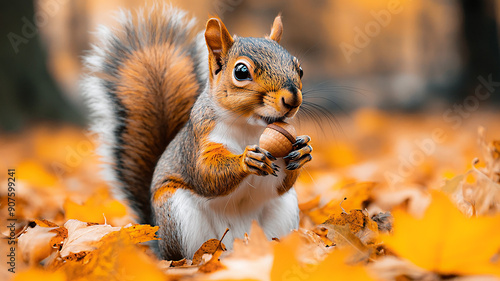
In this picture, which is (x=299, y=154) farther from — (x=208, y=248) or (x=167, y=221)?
(x=167, y=221)

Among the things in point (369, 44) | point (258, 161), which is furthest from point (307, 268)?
point (369, 44)

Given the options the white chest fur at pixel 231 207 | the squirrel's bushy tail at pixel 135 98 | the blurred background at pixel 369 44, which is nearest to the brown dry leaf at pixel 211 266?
the white chest fur at pixel 231 207

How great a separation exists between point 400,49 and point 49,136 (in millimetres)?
4338

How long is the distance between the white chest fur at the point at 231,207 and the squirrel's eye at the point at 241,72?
0.11m

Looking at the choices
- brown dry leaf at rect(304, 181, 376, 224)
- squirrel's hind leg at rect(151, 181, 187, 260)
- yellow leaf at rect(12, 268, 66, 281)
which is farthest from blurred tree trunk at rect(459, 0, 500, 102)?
yellow leaf at rect(12, 268, 66, 281)

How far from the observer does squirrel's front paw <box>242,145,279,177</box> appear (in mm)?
900

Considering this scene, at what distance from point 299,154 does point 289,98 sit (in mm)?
126

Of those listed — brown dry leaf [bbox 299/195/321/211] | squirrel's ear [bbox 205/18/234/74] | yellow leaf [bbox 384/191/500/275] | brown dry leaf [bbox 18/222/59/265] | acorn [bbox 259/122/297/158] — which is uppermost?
squirrel's ear [bbox 205/18/234/74]

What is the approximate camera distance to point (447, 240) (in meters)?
0.61

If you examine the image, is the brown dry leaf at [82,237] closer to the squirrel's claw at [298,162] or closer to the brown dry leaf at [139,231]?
the brown dry leaf at [139,231]

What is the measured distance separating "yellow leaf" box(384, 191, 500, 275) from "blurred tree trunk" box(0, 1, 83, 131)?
331 cm

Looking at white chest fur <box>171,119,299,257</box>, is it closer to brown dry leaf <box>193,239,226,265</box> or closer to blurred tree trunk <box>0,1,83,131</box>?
brown dry leaf <box>193,239,226,265</box>

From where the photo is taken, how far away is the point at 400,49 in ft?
19.0

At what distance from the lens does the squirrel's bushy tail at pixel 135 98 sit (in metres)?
1.40
